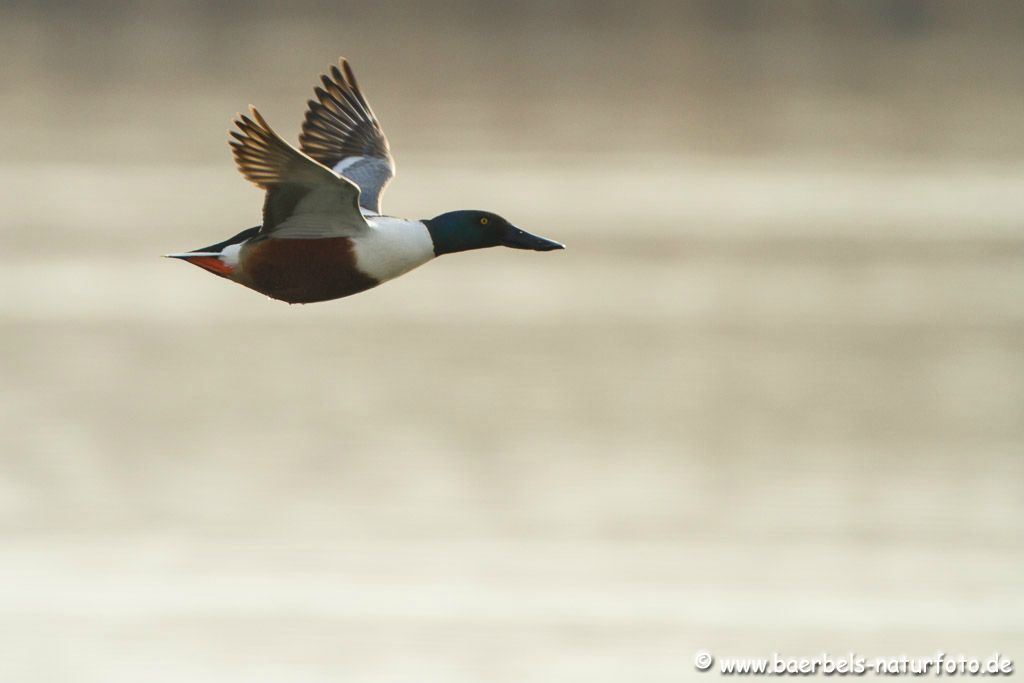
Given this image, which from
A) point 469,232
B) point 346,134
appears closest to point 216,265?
point 469,232

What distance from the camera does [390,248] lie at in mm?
2062

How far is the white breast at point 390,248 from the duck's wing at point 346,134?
0.39 metres

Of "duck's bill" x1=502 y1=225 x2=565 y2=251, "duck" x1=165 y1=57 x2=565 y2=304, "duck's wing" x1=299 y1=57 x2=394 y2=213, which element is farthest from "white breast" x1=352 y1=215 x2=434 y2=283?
"duck's wing" x1=299 y1=57 x2=394 y2=213

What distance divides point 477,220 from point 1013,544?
2.00 m

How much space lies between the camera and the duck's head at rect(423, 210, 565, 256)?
2.15m

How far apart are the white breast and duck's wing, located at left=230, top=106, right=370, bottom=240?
0.02 metres

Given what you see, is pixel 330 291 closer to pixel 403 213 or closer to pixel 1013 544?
pixel 1013 544

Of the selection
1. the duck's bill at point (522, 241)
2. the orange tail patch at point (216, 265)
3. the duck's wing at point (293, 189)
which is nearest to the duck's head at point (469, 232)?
the duck's bill at point (522, 241)

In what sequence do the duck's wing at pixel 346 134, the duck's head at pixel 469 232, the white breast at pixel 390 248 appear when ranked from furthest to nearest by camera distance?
the duck's wing at pixel 346 134 < the duck's head at pixel 469 232 < the white breast at pixel 390 248

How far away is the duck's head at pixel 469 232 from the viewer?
7.06 feet

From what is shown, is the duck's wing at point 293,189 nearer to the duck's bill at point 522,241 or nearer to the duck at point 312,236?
the duck at point 312,236

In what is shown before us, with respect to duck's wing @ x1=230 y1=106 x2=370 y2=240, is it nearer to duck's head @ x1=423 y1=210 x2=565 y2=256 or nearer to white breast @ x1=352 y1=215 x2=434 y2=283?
white breast @ x1=352 y1=215 x2=434 y2=283

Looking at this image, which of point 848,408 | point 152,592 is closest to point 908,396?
point 848,408

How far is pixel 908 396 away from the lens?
432 centimetres
